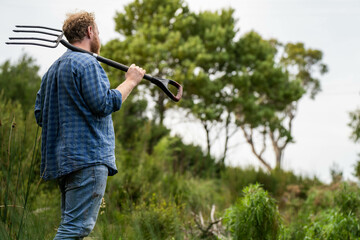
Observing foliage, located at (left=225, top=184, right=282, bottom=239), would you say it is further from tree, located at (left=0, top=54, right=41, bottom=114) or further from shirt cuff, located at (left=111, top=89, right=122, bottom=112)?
tree, located at (left=0, top=54, right=41, bottom=114)

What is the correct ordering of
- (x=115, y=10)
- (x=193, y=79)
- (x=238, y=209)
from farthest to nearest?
(x=115, y=10) → (x=193, y=79) → (x=238, y=209)

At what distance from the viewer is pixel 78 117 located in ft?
7.23

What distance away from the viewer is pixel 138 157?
326 inches

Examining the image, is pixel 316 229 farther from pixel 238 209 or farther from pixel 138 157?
pixel 138 157

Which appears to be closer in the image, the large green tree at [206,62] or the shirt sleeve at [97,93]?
the shirt sleeve at [97,93]

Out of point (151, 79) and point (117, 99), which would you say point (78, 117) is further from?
point (151, 79)

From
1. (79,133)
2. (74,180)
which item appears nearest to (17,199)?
(74,180)

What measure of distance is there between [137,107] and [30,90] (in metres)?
4.91

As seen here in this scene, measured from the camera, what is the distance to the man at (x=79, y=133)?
2.14 m

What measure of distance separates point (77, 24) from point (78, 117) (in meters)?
0.60

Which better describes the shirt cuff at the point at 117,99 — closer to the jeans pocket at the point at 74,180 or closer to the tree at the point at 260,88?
the jeans pocket at the point at 74,180

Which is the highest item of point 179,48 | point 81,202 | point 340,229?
point 179,48

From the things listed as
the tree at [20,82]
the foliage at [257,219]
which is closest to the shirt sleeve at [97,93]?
the foliage at [257,219]

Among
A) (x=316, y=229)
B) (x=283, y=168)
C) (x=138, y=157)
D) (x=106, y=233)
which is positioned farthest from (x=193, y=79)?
(x=106, y=233)
